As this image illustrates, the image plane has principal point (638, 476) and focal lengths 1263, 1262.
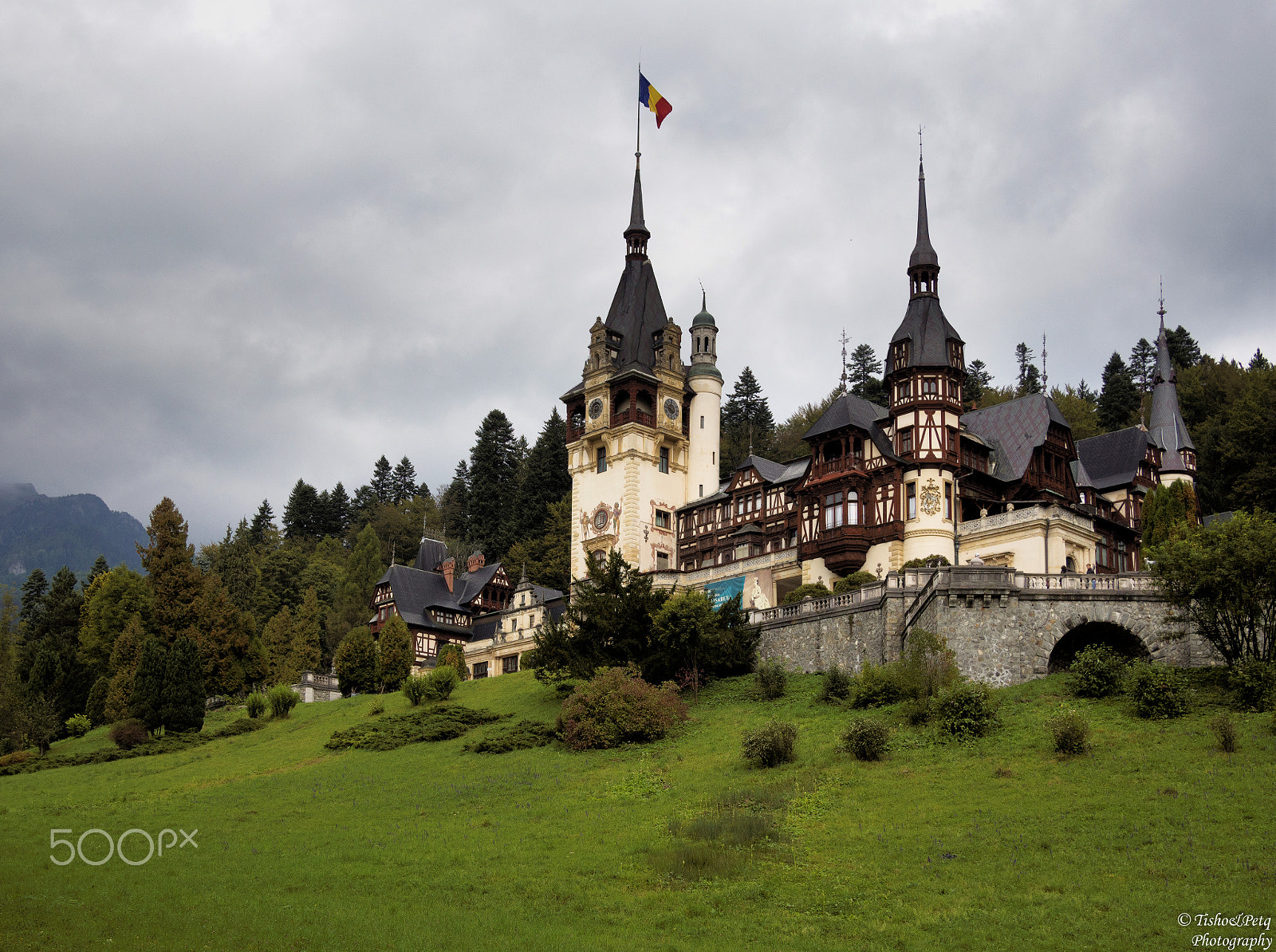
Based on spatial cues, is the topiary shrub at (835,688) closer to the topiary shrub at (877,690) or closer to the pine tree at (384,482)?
the topiary shrub at (877,690)

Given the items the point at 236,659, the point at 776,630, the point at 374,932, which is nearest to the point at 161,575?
the point at 236,659

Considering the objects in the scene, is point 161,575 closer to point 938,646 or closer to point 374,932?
point 938,646

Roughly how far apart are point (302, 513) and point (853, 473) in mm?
80626

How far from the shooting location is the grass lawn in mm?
22594

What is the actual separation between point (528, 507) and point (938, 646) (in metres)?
60.9

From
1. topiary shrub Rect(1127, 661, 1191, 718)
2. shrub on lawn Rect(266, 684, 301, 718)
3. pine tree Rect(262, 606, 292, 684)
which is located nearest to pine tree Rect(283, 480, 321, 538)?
pine tree Rect(262, 606, 292, 684)

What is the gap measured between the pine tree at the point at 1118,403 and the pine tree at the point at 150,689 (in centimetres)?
6554

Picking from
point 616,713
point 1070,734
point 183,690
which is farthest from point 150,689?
point 1070,734

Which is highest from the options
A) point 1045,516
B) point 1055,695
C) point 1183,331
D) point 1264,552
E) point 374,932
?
point 1183,331

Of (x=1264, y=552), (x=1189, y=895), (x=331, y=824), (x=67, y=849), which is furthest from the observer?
(x=1264, y=552)

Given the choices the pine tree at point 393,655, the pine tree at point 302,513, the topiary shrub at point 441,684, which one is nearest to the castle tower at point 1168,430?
the topiary shrub at point 441,684

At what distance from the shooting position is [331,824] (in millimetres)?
33094

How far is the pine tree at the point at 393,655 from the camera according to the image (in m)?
67.8

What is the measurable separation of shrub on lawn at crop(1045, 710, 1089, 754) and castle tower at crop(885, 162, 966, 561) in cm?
2327
